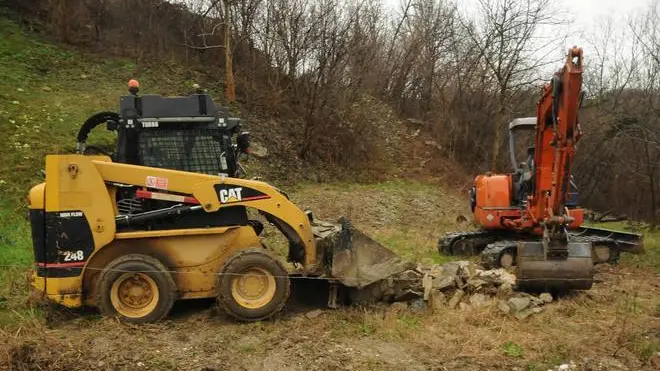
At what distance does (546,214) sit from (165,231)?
539 centimetres

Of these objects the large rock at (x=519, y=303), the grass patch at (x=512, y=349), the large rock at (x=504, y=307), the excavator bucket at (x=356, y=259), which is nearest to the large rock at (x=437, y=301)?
the excavator bucket at (x=356, y=259)

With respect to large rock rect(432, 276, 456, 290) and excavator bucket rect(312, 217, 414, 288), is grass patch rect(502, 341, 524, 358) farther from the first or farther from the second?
excavator bucket rect(312, 217, 414, 288)

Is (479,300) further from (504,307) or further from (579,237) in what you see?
(579,237)

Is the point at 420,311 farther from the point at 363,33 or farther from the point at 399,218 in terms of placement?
the point at 363,33

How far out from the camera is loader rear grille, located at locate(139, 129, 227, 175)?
273 inches

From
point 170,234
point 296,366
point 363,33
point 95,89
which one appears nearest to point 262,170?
point 95,89

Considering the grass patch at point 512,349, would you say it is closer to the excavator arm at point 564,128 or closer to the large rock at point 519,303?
the large rock at point 519,303

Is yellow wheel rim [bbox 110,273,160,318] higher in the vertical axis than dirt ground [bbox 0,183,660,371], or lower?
higher

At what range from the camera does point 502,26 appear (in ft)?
78.0

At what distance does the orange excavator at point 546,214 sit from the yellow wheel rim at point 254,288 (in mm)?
3228

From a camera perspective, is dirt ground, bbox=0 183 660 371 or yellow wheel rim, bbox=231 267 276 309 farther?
yellow wheel rim, bbox=231 267 276 309

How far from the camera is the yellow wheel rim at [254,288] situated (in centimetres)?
647

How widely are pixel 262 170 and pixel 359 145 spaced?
18.2ft

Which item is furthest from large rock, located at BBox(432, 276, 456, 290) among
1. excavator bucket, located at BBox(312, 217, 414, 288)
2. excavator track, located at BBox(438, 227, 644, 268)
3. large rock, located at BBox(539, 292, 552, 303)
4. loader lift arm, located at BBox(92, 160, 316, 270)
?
excavator track, located at BBox(438, 227, 644, 268)
